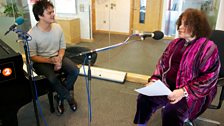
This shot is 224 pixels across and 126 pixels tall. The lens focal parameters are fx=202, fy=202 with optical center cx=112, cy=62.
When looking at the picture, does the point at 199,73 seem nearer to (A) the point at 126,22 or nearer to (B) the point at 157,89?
(B) the point at 157,89

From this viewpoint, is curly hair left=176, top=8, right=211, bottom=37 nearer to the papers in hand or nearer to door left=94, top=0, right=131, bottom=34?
the papers in hand

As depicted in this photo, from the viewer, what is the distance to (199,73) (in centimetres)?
153

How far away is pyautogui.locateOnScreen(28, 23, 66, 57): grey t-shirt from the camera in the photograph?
79.9 inches

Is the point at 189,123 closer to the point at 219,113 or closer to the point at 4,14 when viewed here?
the point at 219,113

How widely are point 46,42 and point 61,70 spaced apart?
1.09 feet

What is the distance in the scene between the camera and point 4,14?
3672 mm

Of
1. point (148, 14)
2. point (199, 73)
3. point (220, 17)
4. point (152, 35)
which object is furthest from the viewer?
point (148, 14)

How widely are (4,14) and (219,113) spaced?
3.74m

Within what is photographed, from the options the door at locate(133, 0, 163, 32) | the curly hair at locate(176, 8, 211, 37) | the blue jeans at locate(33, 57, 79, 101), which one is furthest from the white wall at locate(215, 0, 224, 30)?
the blue jeans at locate(33, 57, 79, 101)

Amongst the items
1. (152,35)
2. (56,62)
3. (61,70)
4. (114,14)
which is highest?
(114,14)

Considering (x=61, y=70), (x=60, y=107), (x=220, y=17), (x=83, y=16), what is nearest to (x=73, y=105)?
(x=60, y=107)

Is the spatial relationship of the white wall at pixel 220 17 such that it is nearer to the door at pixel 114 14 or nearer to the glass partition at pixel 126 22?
the glass partition at pixel 126 22

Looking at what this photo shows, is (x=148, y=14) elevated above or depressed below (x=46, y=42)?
above

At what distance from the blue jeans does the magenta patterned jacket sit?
1.11m
